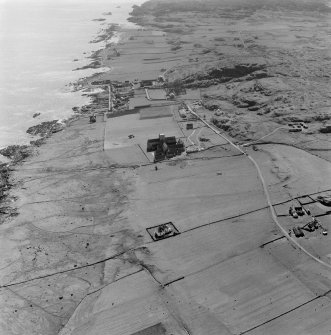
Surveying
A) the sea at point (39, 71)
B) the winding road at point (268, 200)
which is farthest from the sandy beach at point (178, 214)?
the sea at point (39, 71)

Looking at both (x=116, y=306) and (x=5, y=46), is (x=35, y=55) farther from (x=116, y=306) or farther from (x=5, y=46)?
(x=116, y=306)

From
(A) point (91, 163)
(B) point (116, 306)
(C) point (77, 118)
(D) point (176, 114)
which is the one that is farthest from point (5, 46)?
(B) point (116, 306)

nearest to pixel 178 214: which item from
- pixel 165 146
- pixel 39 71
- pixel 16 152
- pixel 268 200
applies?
pixel 268 200

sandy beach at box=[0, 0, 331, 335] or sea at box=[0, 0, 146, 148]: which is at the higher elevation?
sandy beach at box=[0, 0, 331, 335]

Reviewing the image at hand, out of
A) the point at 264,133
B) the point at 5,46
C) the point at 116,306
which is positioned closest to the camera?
the point at 116,306

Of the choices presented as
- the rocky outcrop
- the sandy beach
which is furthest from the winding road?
the rocky outcrop

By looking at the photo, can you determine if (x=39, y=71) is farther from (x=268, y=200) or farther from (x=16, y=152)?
(x=268, y=200)

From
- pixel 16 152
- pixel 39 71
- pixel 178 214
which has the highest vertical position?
pixel 178 214

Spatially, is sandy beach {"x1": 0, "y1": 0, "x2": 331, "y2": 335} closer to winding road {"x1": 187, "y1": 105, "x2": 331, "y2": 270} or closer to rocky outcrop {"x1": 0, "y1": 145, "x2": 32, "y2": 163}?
winding road {"x1": 187, "y1": 105, "x2": 331, "y2": 270}
